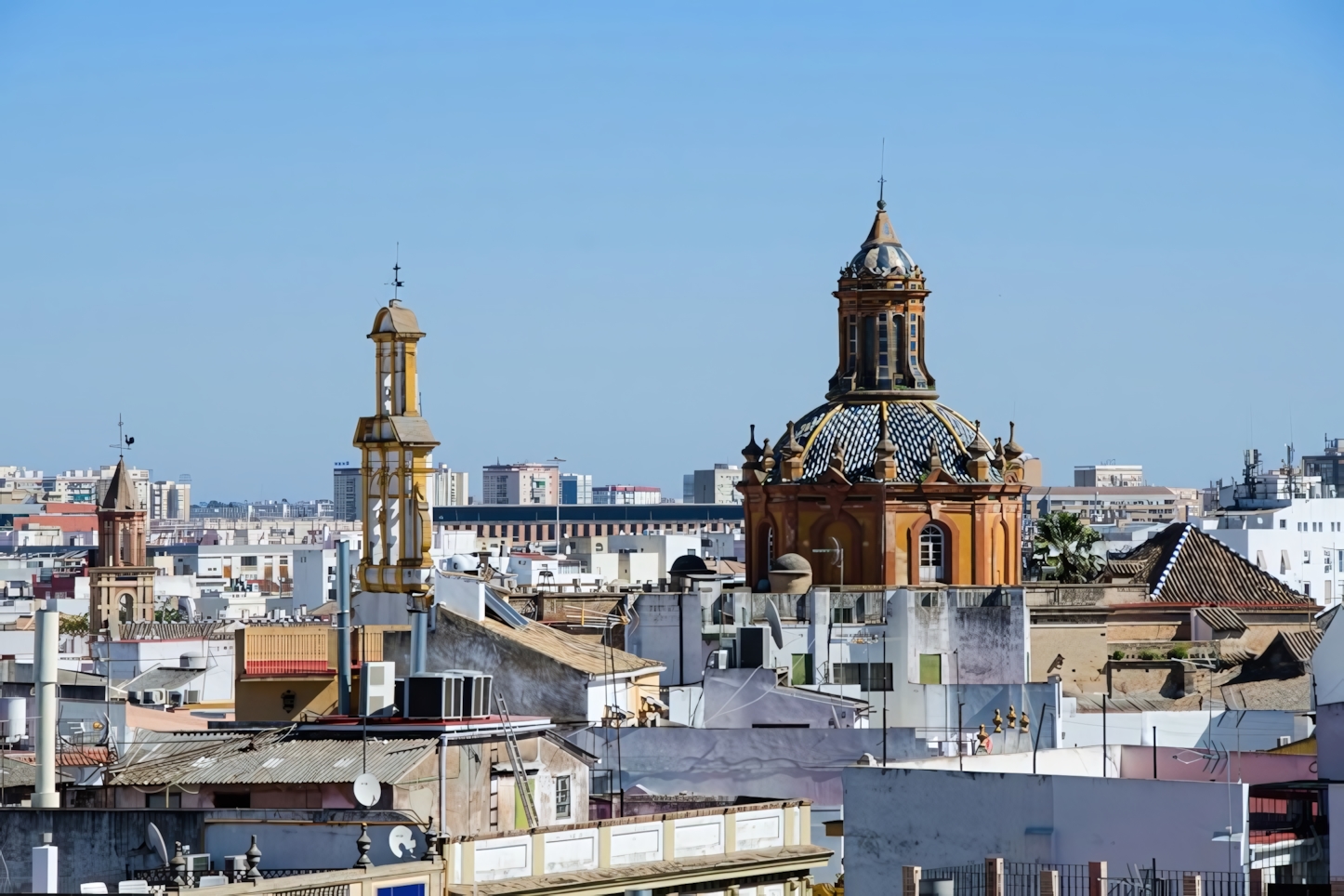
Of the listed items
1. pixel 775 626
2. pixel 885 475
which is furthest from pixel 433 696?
pixel 885 475

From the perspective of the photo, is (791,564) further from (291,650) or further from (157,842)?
(157,842)

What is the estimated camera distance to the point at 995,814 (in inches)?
979

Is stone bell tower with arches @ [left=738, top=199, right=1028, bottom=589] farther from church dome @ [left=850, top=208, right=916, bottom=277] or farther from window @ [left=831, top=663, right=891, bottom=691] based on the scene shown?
window @ [left=831, top=663, right=891, bottom=691]

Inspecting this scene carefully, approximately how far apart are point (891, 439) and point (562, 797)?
3091 cm

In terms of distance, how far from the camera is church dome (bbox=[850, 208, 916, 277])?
58.3 m

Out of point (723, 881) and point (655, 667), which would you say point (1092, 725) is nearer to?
point (655, 667)

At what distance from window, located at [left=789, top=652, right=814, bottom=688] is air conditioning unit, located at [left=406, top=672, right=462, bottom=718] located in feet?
64.1

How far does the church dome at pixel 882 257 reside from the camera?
58344mm

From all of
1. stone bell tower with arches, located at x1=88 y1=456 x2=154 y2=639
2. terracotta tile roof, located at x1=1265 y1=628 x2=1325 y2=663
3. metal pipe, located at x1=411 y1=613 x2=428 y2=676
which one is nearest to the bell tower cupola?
terracotta tile roof, located at x1=1265 y1=628 x2=1325 y2=663

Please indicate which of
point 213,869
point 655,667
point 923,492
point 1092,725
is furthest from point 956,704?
point 213,869

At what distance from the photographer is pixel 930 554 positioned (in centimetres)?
5706

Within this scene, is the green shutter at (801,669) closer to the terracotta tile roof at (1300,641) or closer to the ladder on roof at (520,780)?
the terracotta tile roof at (1300,641)

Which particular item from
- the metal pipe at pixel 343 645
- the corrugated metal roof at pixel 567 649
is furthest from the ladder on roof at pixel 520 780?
the corrugated metal roof at pixel 567 649

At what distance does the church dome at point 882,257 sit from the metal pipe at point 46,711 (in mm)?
31187
